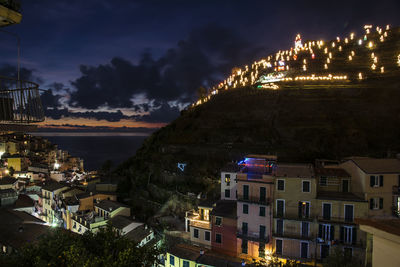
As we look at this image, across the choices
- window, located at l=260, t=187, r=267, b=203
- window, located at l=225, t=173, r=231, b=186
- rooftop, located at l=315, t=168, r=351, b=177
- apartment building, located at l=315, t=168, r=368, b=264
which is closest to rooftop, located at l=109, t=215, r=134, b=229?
window, located at l=225, t=173, r=231, b=186

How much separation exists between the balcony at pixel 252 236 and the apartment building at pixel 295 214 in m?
0.88

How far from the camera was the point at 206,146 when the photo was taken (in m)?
43.2

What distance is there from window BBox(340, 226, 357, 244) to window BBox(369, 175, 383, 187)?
14.8 ft

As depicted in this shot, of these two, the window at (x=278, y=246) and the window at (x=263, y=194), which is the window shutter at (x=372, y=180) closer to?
the window at (x=263, y=194)

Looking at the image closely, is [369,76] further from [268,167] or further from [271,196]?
[271,196]

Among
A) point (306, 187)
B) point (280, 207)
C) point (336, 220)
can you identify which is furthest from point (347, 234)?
point (280, 207)

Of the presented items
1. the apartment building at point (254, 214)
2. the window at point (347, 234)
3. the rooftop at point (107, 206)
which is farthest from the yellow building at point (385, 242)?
the rooftop at point (107, 206)

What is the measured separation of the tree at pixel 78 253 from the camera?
892cm

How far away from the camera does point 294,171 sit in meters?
20.9

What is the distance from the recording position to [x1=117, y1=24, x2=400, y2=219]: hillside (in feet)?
118

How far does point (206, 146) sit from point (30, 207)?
97.7ft

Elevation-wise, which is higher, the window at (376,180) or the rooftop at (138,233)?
the window at (376,180)

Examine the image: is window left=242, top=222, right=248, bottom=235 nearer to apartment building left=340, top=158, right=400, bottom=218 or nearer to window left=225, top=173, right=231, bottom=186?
window left=225, top=173, right=231, bottom=186

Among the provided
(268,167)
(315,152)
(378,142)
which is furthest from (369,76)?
(268,167)
